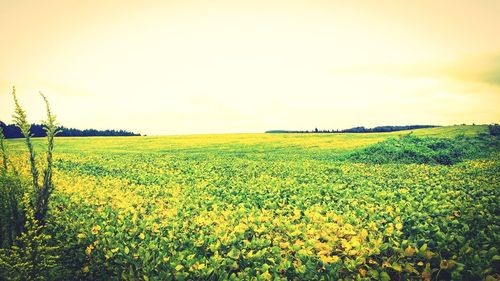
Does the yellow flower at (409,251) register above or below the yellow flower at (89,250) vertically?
above

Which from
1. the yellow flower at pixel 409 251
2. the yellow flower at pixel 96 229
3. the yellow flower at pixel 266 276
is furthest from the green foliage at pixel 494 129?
the yellow flower at pixel 96 229

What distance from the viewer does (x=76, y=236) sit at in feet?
18.5

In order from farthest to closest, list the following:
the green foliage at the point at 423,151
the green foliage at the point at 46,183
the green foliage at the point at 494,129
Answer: the green foliage at the point at 494,129, the green foliage at the point at 423,151, the green foliage at the point at 46,183

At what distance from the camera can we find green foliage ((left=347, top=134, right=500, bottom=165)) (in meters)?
23.0

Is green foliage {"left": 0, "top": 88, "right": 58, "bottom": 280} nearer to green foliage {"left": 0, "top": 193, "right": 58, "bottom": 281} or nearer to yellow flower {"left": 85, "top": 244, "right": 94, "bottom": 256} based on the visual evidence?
green foliage {"left": 0, "top": 193, "right": 58, "bottom": 281}

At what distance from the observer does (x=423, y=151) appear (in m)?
24.4

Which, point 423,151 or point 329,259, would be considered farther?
point 423,151

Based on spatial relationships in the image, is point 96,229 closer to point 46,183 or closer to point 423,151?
point 46,183

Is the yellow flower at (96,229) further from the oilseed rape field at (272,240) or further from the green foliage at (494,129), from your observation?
the green foliage at (494,129)

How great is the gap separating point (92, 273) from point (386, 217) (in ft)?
17.4

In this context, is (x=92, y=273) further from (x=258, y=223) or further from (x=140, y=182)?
(x=140, y=182)

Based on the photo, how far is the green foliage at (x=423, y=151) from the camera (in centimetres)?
2303

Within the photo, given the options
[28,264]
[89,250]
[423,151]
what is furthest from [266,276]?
[423,151]

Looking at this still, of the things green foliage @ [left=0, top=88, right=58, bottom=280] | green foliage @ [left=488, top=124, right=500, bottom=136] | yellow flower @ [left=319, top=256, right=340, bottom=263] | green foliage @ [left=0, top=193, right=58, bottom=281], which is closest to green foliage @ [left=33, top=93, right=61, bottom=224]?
green foliage @ [left=0, top=88, right=58, bottom=280]
